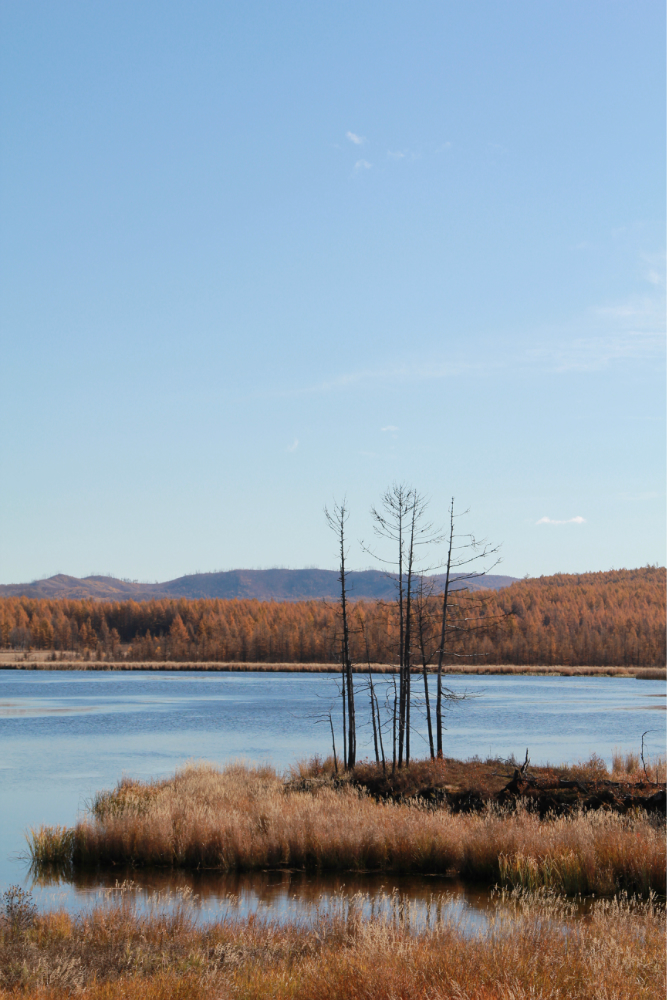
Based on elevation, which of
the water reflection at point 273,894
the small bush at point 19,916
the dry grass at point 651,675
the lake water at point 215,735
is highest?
the small bush at point 19,916

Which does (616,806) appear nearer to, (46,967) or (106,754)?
(46,967)

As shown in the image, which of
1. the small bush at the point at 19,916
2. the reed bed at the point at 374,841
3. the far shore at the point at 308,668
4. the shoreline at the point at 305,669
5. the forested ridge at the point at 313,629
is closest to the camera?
the small bush at the point at 19,916

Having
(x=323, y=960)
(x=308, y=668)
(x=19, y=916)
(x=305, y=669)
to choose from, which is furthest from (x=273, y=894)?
(x=308, y=668)

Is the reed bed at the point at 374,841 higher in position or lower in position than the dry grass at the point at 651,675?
higher

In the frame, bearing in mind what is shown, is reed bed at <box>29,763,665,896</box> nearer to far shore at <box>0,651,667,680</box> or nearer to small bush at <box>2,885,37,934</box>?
small bush at <box>2,885,37,934</box>

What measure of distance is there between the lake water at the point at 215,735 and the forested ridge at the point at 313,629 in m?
41.4

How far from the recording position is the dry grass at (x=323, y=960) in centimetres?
776

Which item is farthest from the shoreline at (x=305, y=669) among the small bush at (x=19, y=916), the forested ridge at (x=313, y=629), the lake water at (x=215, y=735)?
the small bush at (x=19, y=916)

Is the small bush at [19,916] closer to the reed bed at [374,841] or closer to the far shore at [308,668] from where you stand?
the reed bed at [374,841]

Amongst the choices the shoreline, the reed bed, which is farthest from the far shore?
the reed bed

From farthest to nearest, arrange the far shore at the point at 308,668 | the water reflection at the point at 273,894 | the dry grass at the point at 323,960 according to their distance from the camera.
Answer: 1. the far shore at the point at 308,668
2. the water reflection at the point at 273,894
3. the dry grass at the point at 323,960

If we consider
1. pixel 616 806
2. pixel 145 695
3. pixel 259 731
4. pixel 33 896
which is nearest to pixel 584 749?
pixel 259 731

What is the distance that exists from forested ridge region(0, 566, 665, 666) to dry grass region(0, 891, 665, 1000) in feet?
309

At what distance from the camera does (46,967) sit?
884cm
